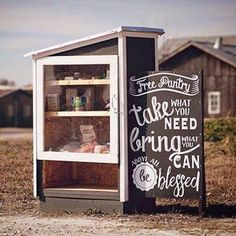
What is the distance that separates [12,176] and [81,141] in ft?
13.0

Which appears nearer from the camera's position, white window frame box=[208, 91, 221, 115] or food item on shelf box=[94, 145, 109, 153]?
food item on shelf box=[94, 145, 109, 153]

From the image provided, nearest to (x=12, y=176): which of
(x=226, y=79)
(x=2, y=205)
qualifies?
(x=2, y=205)

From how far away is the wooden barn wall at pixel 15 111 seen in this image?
4231cm

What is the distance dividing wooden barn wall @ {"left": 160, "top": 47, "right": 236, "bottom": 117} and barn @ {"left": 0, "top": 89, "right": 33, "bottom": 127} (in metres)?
15.1

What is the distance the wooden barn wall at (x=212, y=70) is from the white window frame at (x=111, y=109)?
2041 centimetres

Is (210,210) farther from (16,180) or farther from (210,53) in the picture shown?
(210,53)

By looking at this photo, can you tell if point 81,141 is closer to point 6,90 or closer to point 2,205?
point 2,205

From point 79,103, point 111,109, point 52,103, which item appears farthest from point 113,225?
point 52,103

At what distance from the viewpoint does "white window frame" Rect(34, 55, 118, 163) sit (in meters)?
8.23

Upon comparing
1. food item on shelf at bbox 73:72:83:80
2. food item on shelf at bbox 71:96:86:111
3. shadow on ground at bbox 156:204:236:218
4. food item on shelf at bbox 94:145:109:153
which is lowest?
shadow on ground at bbox 156:204:236:218

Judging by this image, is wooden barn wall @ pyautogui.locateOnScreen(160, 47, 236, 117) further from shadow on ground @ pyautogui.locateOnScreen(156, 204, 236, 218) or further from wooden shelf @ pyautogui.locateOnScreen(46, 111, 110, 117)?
wooden shelf @ pyautogui.locateOnScreen(46, 111, 110, 117)

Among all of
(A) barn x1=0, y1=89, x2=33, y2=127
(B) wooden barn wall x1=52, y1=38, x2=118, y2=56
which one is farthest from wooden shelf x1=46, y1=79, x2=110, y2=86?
(A) barn x1=0, y1=89, x2=33, y2=127

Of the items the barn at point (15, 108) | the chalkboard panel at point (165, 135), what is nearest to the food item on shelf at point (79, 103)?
the chalkboard panel at point (165, 135)

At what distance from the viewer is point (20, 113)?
4309 cm
